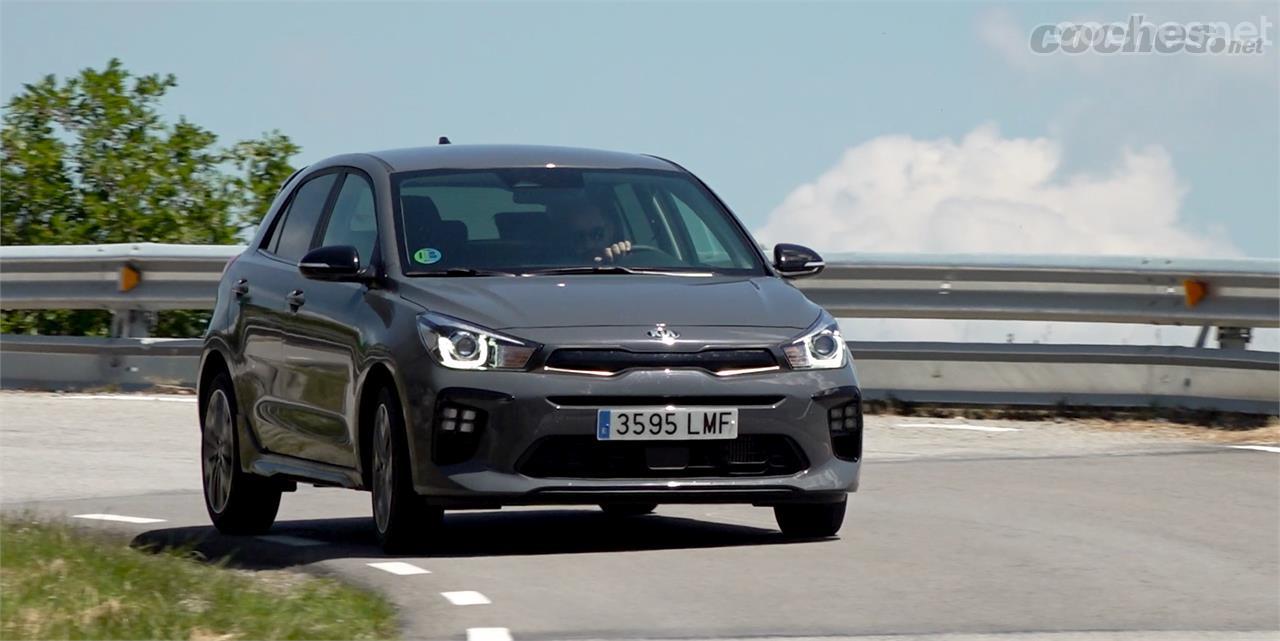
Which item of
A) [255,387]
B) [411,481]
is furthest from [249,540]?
[411,481]

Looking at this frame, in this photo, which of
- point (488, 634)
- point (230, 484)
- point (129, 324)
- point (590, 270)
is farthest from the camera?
point (129, 324)

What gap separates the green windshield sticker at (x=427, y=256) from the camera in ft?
30.9

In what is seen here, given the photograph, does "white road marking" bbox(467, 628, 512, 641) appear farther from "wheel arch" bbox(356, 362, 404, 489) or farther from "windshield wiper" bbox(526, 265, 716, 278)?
"windshield wiper" bbox(526, 265, 716, 278)

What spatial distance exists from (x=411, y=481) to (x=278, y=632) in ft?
6.61

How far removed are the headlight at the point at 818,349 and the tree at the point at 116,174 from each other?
12936mm

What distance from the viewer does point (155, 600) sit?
7.17 meters

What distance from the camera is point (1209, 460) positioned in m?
12.7

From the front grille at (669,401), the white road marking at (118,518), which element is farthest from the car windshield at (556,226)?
the white road marking at (118,518)

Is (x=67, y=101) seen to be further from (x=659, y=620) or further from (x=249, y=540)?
(x=659, y=620)

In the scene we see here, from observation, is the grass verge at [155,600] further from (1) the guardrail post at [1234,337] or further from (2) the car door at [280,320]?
(1) the guardrail post at [1234,337]

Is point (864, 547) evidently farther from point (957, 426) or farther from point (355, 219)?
point (957, 426)

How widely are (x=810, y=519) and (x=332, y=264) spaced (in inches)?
79.6

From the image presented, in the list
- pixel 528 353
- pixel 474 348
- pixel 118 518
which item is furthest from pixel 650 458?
pixel 118 518

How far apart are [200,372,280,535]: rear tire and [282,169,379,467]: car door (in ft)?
1.74
